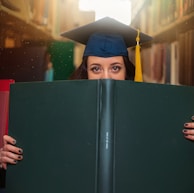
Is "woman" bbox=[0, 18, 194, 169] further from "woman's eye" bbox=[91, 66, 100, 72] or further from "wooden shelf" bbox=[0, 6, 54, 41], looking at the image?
"wooden shelf" bbox=[0, 6, 54, 41]

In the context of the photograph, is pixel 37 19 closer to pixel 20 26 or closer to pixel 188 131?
pixel 20 26

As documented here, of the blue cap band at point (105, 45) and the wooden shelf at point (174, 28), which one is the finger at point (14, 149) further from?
the wooden shelf at point (174, 28)

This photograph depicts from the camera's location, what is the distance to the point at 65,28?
1.63 metres

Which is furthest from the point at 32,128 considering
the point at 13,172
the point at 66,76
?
the point at 66,76

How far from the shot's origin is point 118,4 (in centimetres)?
162

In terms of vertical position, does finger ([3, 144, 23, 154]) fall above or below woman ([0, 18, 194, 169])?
below

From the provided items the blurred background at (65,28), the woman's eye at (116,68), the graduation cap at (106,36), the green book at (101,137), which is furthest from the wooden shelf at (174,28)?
the green book at (101,137)

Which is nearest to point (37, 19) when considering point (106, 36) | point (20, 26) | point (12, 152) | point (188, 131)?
point (20, 26)

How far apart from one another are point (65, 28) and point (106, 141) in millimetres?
1117

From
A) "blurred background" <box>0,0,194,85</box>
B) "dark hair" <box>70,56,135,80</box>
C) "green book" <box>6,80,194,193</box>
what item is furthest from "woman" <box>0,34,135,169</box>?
"blurred background" <box>0,0,194,85</box>

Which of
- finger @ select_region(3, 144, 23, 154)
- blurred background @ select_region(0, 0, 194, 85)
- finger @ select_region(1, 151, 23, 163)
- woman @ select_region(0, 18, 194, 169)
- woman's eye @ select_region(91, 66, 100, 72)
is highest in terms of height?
blurred background @ select_region(0, 0, 194, 85)

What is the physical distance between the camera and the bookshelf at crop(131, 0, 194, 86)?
1526 millimetres

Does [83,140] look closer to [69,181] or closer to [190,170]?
[69,181]

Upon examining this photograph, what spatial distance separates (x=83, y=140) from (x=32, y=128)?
134 millimetres
